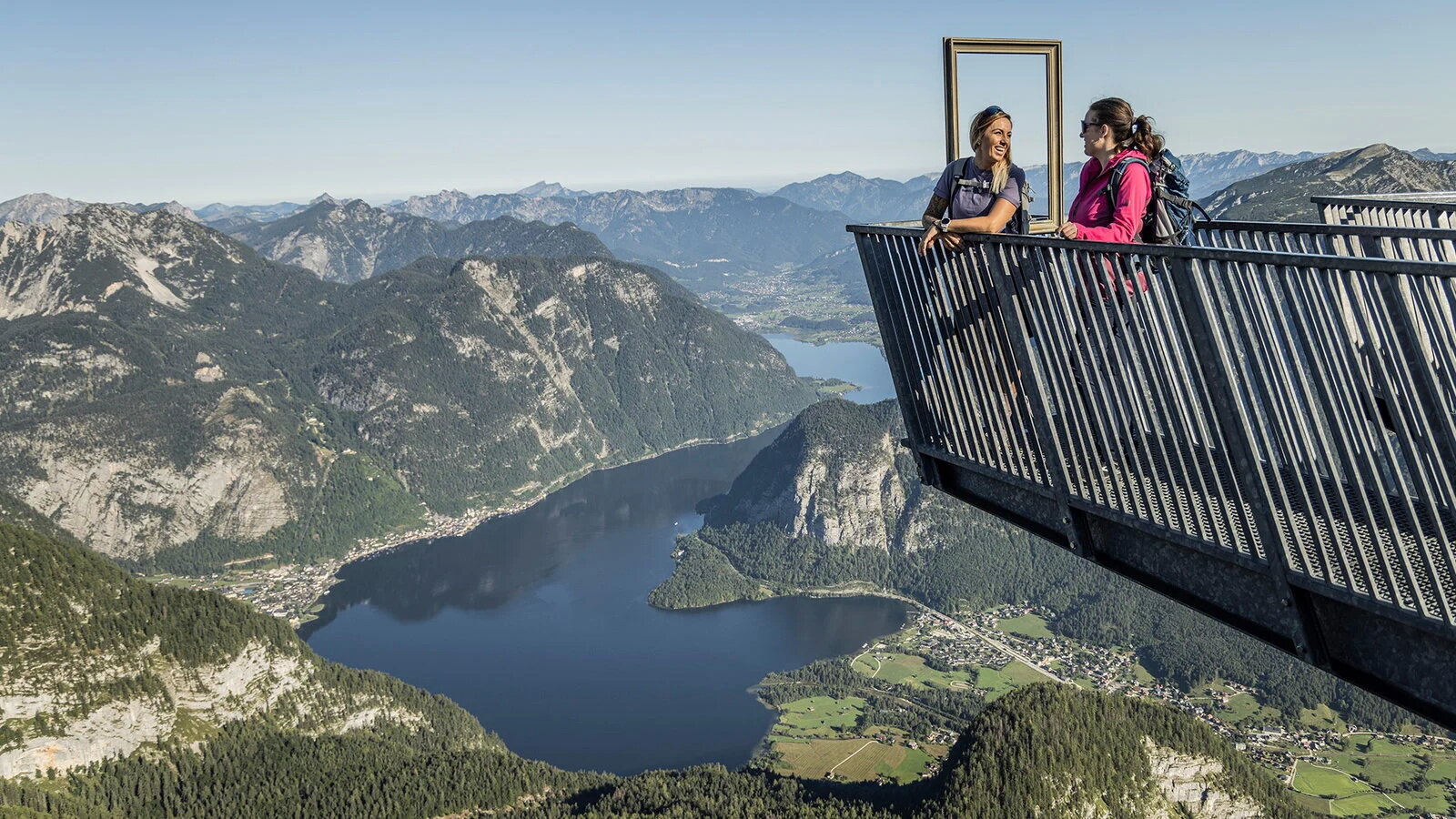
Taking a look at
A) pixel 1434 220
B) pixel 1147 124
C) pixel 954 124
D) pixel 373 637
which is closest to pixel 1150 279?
pixel 1147 124

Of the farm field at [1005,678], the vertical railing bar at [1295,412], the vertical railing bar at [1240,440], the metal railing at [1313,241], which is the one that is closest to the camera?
the vertical railing bar at [1295,412]

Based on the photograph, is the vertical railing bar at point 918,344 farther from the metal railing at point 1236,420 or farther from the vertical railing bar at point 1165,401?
the vertical railing bar at point 1165,401

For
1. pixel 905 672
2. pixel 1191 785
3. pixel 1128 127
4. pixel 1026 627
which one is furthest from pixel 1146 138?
pixel 1026 627

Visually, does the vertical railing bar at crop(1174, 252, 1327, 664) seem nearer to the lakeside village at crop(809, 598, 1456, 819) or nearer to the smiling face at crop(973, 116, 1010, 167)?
the smiling face at crop(973, 116, 1010, 167)

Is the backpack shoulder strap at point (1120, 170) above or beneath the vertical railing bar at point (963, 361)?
above

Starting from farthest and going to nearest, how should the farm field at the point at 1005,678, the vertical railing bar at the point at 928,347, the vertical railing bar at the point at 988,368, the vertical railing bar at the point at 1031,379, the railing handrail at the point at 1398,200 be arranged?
the farm field at the point at 1005,678 < the railing handrail at the point at 1398,200 < the vertical railing bar at the point at 928,347 < the vertical railing bar at the point at 988,368 < the vertical railing bar at the point at 1031,379

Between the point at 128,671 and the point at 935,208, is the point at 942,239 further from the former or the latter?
the point at 128,671

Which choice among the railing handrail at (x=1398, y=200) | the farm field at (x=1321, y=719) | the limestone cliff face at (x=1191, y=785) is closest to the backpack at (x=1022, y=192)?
the railing handrail at (x=1398, y=200)
